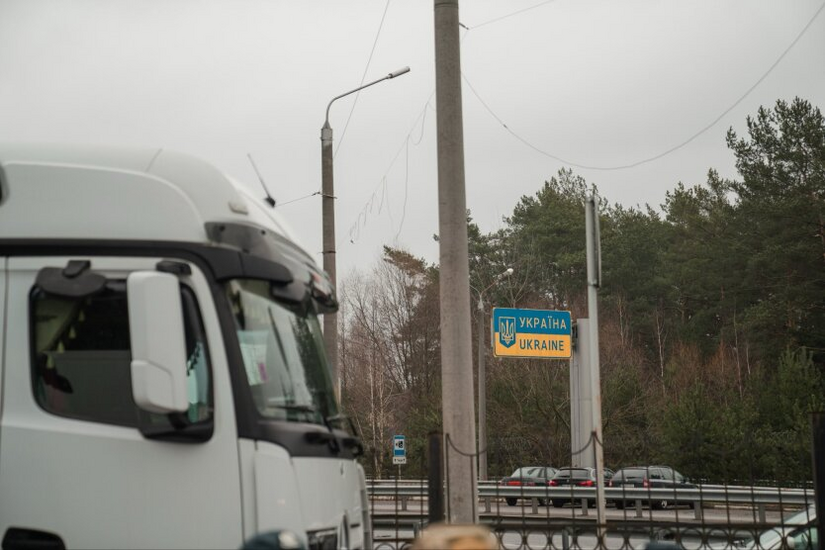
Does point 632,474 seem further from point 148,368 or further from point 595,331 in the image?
point 148,368

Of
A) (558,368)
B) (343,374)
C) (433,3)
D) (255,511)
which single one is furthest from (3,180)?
(343,374)

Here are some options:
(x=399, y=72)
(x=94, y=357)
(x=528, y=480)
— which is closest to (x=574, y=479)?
(x=528, y=480)

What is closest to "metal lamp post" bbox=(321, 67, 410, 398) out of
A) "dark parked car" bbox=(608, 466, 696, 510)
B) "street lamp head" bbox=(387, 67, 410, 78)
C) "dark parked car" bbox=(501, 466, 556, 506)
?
"street lamp head" bbox=(387, 67, 410, 78)

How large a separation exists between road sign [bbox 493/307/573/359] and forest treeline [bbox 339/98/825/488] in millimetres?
6337

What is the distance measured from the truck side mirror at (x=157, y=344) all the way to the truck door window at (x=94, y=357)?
29cm

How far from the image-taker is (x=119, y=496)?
18.1 feet

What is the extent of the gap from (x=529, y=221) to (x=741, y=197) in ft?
64.3

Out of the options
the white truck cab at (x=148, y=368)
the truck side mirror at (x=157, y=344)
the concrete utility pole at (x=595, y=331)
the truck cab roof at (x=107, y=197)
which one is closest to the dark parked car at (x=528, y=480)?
the concrete utility pole at (x=595, y=331)

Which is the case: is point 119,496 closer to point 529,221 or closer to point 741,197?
point 741,197

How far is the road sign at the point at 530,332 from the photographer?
25.2 meters

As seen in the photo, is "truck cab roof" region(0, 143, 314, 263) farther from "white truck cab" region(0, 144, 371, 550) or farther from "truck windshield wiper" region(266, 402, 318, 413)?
"truck windshield wiper" region(266, 402, 318, 413)

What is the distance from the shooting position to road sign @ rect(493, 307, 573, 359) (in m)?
25.2

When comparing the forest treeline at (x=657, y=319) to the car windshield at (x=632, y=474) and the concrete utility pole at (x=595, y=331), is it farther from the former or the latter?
the concrete utility pole at (x=595, y=331)

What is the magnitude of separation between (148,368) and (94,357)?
685mm
